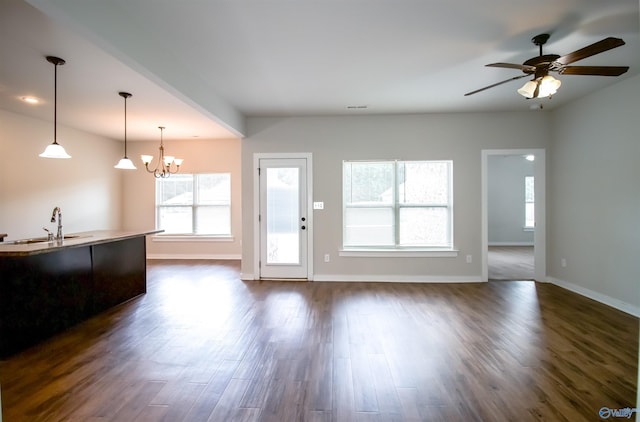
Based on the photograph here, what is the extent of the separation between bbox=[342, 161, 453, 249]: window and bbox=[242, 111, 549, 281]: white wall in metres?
0.16

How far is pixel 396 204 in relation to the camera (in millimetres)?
5148

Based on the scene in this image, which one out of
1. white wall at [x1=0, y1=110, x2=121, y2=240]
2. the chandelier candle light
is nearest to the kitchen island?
the chandelier candle light

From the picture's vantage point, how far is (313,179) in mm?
5121

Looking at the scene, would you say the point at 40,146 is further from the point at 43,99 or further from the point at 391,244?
the point at 391,244

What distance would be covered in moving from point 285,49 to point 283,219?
284 cm

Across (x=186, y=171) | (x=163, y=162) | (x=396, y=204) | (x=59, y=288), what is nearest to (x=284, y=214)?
(x=396, y=204)

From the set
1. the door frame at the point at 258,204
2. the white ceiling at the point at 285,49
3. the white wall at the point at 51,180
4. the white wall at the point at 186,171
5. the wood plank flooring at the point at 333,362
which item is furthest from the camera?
the white wall at the point at 186,171

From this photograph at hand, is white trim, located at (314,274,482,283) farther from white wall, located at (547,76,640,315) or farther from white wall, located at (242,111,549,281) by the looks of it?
white wall, located at (547,76,640,315)

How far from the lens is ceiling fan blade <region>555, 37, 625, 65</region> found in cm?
215

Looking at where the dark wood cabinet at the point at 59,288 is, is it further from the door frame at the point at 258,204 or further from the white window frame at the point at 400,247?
the white window frame at the point at 400,247

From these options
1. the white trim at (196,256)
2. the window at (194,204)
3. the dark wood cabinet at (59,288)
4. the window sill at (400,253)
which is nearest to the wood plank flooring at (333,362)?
the dark wood cabinet at (59,288)

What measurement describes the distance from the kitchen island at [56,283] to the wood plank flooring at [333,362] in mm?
171

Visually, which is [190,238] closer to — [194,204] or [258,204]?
[194,204]

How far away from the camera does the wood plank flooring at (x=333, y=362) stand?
1960mm
